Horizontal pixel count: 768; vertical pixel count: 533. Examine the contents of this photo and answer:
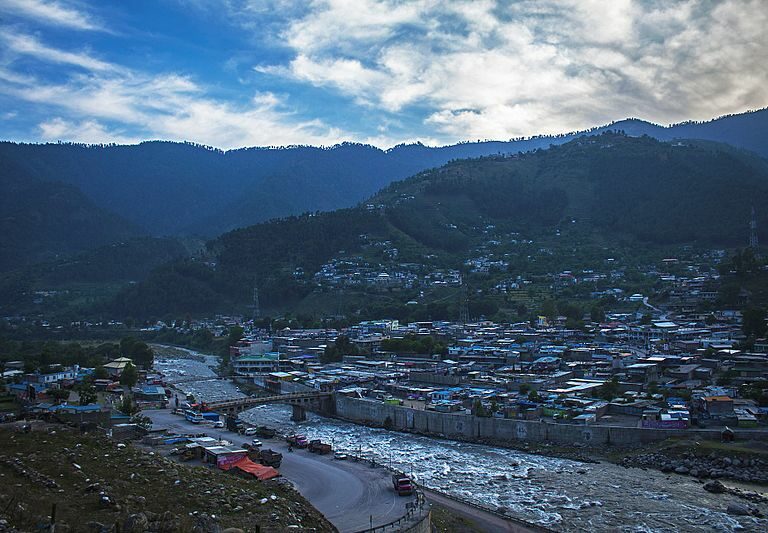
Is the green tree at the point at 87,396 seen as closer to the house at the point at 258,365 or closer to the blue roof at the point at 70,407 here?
the blue roof at the point at 70,407

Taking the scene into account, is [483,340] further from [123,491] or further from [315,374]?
[123,491]

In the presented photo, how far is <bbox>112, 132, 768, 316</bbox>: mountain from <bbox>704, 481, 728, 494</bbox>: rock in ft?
214

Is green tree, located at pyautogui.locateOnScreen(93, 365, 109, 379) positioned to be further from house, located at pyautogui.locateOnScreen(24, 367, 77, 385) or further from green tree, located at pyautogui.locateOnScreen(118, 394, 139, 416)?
green tree, located at pyautogui.locateOnScreen(118, 394, 139, 416)

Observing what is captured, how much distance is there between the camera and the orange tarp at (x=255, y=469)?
2062 centimetres

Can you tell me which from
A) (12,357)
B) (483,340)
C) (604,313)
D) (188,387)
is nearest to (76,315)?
(12,357)

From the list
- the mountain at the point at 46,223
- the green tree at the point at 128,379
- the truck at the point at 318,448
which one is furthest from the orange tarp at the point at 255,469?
the mountain at the point at 46,223

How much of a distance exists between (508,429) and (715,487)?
387 inches

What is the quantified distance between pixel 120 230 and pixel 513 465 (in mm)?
152485

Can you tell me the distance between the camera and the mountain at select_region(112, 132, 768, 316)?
92000 mm

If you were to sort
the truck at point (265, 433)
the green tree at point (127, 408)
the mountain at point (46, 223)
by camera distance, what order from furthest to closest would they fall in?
the mountain at point (46, 223) → the green tree at point (127, 408) → the truck at point (265, 433)

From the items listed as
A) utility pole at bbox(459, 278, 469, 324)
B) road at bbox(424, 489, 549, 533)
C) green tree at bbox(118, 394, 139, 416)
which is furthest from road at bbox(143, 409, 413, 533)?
utility pole at bbox(459, 278, 469, 324)

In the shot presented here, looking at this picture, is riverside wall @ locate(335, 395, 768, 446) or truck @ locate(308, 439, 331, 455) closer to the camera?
truck @ locate(308, 439, 331, 455)

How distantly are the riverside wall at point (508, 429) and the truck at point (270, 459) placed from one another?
441 inches

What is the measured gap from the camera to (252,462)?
22.2 m
